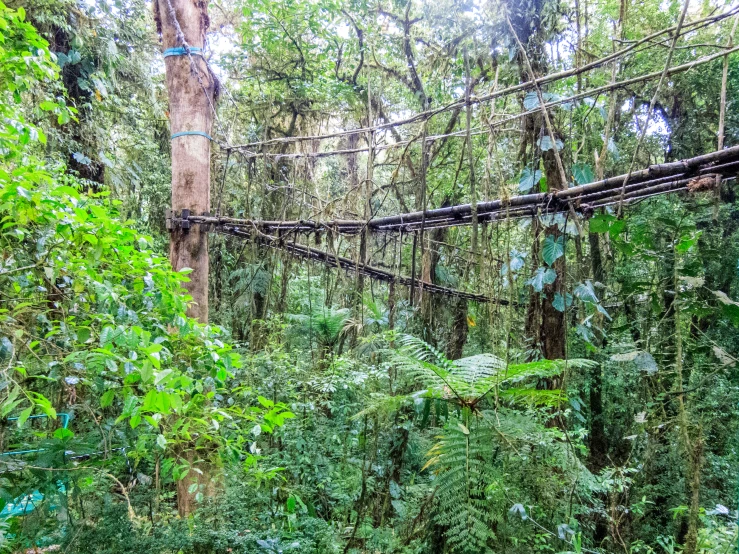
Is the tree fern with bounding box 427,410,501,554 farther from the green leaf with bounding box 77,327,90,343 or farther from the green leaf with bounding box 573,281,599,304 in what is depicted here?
the green leaf with bounding box 77,327,90,343

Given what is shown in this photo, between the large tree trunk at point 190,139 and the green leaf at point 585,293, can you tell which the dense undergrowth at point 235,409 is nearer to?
the green leaf at point 585,293

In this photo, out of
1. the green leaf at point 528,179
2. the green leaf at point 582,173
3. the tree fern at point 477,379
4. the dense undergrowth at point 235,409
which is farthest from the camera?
the tree fern at point 477,379

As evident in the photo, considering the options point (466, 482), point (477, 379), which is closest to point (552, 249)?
point (477, 379)

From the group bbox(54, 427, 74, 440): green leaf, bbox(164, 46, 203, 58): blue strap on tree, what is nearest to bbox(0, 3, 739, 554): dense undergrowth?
bbox(54, 427, 74, 440): green leaf

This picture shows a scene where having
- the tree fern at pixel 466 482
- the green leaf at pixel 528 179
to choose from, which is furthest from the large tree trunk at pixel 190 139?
the green leaf at pixel 528 179

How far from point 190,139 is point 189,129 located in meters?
0.09

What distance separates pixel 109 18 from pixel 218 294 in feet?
11.9

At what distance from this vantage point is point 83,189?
5.00 m

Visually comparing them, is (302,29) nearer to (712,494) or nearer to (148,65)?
(148,65)

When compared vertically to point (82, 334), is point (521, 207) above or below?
above

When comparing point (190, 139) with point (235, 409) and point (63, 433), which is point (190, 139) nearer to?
point (235, 409)

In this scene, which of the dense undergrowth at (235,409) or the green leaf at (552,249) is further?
the green leaf at (552,249)

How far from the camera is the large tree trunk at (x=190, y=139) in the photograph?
134 inches

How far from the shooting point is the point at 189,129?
3443mm
